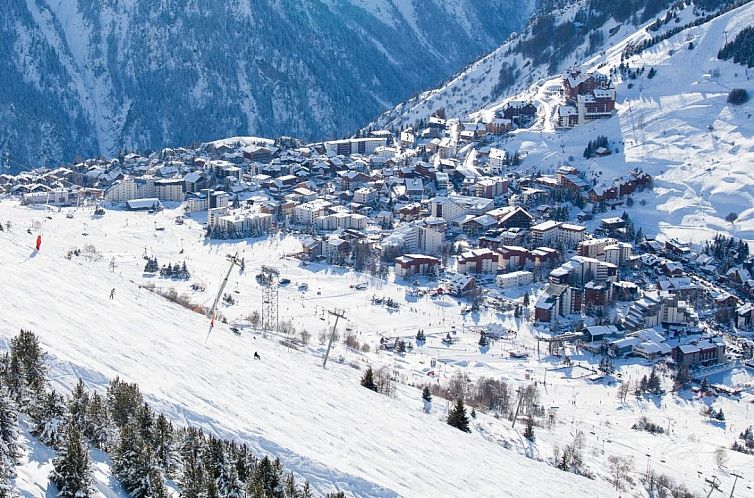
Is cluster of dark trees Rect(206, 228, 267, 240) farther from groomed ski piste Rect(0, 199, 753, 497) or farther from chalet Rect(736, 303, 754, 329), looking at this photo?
chalet Rect(736, 303, 754, 329)

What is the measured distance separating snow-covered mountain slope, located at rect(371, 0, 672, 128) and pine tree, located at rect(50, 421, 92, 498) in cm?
7774

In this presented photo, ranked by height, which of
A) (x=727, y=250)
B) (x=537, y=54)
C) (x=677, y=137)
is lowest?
(x=727, y=250)

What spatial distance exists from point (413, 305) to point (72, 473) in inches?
1316

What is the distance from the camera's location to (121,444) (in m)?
12.1

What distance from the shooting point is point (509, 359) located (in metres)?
37.9

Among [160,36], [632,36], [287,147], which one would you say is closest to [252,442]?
[287,147]

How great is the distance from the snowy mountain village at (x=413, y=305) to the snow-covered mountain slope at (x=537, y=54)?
3.90m

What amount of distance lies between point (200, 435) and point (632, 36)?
77.3 meters

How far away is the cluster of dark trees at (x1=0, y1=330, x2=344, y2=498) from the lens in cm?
1129

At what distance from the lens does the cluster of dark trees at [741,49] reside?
6888cm

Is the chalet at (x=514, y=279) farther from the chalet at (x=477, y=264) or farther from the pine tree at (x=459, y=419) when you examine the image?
the pine tree at (x=459, y=419)

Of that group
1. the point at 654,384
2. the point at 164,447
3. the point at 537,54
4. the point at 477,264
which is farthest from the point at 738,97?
the point at 164,447

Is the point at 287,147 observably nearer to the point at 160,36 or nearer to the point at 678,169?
the point at 678,169

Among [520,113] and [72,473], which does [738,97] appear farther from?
[72,473]
